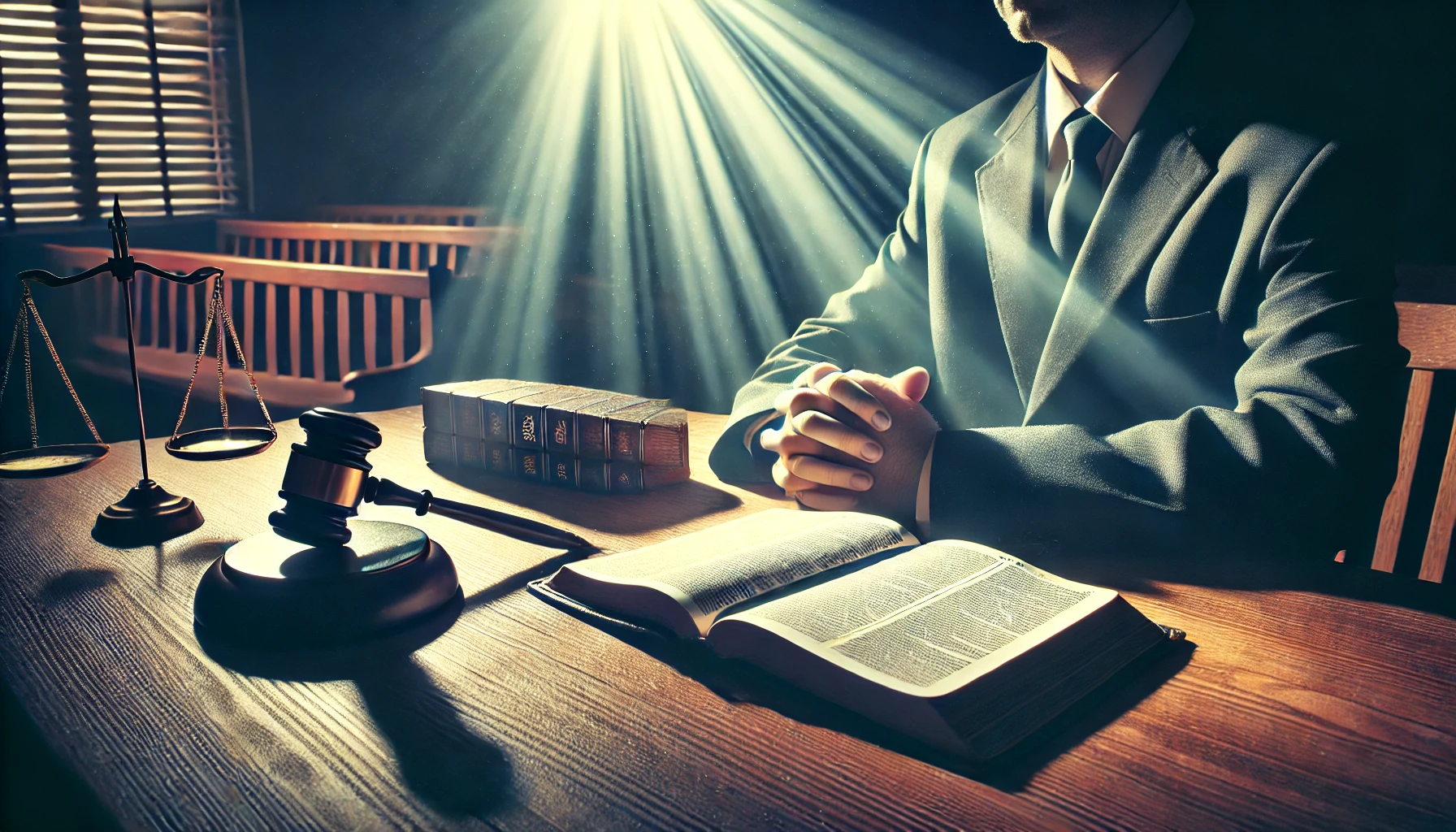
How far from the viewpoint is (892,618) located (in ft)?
2.31

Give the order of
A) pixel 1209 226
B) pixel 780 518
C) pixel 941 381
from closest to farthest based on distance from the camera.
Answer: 1. pixel 780 518
2. pixel 1209 226
3. pixel 941 381

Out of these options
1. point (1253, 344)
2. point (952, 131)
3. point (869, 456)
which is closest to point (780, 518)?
point (869, 456)

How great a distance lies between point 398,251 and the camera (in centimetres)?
408

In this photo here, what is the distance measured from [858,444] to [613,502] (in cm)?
33

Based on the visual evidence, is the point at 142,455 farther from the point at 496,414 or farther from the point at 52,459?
the point at 496,414

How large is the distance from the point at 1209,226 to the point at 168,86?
19.5 ft

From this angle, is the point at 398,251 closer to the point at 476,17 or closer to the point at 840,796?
the point at 476,17

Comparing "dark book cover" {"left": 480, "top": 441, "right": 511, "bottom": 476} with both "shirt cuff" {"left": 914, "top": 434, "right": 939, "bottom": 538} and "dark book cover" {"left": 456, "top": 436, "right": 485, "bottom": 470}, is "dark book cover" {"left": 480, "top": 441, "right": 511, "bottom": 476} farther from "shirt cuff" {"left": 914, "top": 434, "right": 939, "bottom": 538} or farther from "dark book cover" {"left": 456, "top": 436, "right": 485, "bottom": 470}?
"shirt cuff" {"left": 914, "top": 434, "right": 939, "bottom": 538}

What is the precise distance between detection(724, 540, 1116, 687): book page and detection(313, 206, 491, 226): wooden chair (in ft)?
15.7

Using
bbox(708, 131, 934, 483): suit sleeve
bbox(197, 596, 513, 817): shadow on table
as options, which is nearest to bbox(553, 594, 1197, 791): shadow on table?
bbox(197, 596, 513, 817): shadow on table

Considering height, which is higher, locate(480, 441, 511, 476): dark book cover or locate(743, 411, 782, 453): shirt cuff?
locate(743, 411, 782, 453): shirt cuff

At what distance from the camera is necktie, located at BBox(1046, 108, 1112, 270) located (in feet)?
4.69

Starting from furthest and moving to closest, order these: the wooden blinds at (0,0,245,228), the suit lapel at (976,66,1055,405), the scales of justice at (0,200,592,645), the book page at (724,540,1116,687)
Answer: the wooden blinds at (0,0,245,228) → the suit lapel at (976,66,1055,405) → the scales of justice at (0,200,592,645) → the book page at (724,540,1116,687)

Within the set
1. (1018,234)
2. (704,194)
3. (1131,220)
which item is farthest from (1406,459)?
(704,194)
